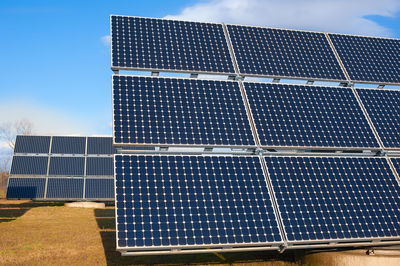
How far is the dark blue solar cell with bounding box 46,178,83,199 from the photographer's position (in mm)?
33438

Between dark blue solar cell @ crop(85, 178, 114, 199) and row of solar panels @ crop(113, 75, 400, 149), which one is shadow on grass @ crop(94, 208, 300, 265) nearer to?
row of solar panels @ crop(113, 75, 400, 149)

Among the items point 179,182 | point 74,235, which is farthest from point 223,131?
point 74,235

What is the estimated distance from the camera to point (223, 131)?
14.8 m

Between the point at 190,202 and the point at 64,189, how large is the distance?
24472 mm

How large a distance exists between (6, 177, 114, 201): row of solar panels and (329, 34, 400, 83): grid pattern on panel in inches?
918

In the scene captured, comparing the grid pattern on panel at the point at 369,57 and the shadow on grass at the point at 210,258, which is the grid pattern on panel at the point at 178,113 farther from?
the grid pattern on panel at the point at 369,57

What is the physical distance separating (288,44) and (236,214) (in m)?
11.2

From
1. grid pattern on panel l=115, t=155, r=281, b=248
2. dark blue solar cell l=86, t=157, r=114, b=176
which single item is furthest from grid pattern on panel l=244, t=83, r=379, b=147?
dark blue solar cell l=86, t=157, r=114, b=176

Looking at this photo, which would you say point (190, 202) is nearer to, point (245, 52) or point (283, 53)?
point (245, 52)

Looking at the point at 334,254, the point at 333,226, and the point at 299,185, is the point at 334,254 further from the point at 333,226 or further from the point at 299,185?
the point at 299,185

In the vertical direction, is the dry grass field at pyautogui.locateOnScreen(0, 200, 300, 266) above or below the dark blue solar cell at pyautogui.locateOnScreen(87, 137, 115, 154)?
below

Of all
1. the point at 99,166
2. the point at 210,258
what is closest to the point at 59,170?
the point at 99,166

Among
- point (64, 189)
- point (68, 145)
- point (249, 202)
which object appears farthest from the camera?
point (68, 145)

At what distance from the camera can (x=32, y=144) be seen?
118 feet
